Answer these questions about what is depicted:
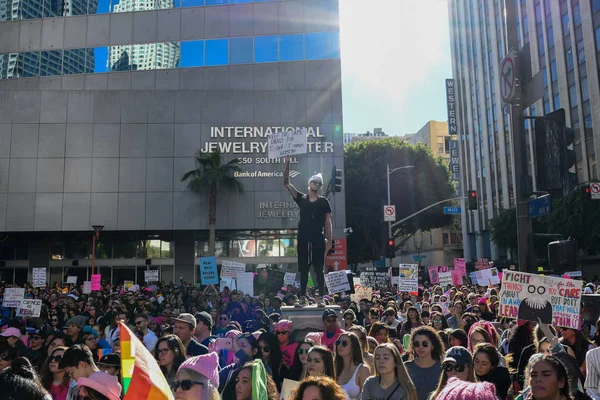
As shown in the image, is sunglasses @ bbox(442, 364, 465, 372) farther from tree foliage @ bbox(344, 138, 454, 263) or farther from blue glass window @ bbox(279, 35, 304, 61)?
tree foliage @ bbox(344, 138, 454, 263)

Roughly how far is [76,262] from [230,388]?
121ft

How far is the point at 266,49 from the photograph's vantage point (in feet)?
125

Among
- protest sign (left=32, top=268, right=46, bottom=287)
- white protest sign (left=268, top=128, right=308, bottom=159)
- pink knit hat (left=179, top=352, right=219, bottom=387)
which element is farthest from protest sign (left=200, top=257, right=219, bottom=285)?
pink knit hat (left=179, top=352, right=219, bottom=387)

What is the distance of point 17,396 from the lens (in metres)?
2.89

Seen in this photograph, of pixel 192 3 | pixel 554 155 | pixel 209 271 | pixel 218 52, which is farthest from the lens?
pixel 192 3

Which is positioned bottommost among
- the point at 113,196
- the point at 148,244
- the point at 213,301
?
the point at 213,301

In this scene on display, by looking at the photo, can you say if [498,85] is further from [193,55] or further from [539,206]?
[539,206]

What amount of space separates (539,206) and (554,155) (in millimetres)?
639

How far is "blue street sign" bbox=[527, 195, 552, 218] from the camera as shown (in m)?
6.43

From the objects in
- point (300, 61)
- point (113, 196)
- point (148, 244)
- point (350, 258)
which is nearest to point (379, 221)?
point (350, 258)

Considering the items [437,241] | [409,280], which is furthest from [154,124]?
[437,241]

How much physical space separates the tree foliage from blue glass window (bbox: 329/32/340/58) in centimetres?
1399

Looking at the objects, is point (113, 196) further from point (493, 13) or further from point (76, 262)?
point (493, 13)

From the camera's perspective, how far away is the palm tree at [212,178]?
3419cm
